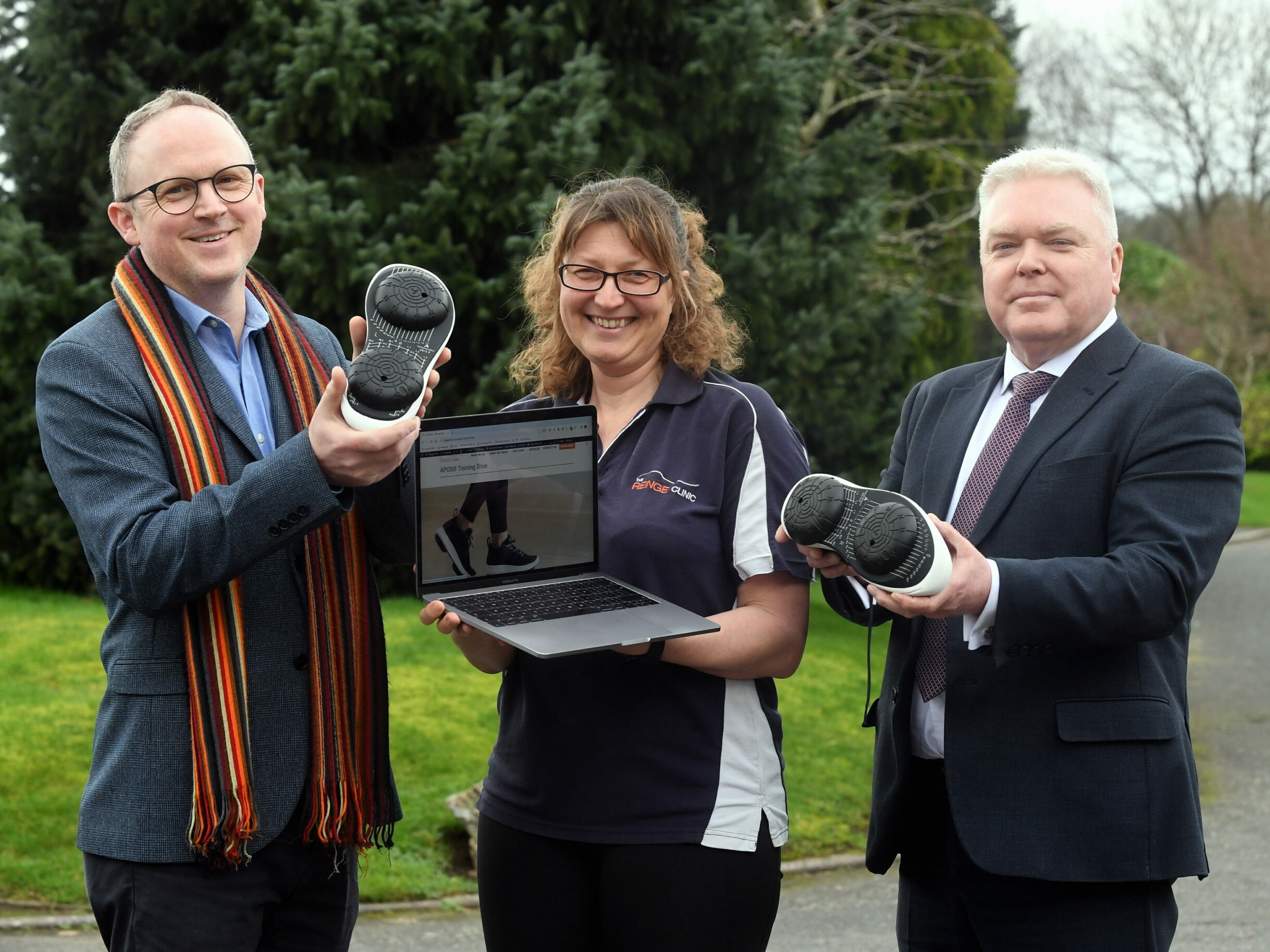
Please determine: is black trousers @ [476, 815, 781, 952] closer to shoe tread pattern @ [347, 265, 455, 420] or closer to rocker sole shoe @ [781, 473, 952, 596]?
rocker sole shoe @ [781, 473, 952, 596]

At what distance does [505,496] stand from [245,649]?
0.60m

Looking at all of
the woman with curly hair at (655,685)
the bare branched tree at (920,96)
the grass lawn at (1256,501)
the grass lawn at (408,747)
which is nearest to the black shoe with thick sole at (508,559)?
the woman with curly hair at (655,685)

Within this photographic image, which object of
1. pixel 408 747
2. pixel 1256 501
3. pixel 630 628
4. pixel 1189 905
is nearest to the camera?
pixel 630 628

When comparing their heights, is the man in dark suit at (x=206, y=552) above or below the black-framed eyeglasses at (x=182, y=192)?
below

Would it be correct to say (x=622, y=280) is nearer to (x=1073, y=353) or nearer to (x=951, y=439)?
(x=951, y=439)

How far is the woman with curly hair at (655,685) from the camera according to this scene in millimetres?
2613

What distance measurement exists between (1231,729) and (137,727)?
27.8 ft

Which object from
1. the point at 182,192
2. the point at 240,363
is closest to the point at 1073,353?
the point at 240,363

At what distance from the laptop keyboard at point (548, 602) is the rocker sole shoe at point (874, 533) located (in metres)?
0.40

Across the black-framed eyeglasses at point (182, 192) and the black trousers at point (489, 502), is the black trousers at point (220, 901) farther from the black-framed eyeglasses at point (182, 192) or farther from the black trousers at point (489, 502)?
the black-framed eyeglasses at point (182, 192)

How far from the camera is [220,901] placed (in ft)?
8.12

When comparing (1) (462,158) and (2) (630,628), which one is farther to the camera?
(1) (462,158)

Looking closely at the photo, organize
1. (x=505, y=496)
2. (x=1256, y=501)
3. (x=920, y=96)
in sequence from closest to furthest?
1. (x=505, y=496)
2. (x=920, y=96)
3. (x=1256, y=501)

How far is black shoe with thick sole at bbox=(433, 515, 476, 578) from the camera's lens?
2648mm
